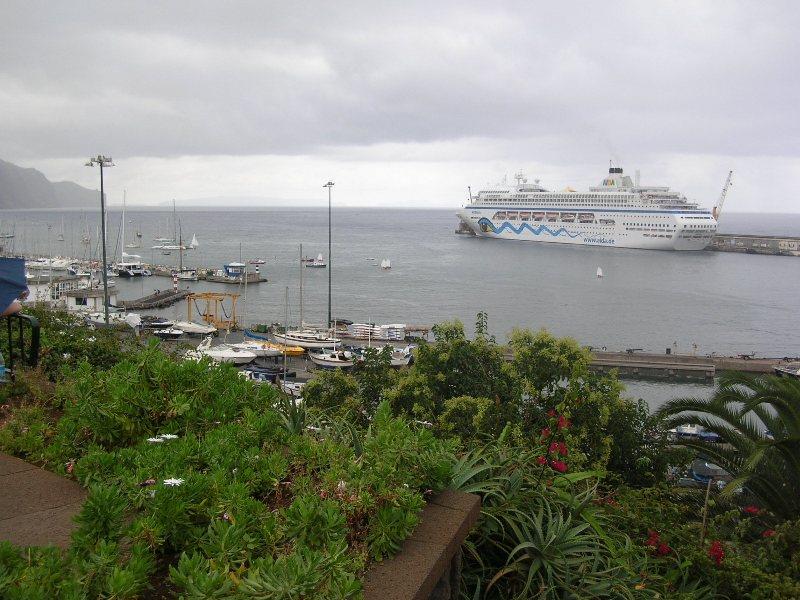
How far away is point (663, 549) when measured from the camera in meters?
3.30

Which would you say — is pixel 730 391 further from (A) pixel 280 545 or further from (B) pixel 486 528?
(A) pixel 280 545

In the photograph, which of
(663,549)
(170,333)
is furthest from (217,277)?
(663,549)

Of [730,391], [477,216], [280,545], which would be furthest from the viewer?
[477,216]

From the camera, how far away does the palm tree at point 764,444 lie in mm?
5660

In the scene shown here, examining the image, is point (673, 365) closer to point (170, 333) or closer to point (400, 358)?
point (400, 358)

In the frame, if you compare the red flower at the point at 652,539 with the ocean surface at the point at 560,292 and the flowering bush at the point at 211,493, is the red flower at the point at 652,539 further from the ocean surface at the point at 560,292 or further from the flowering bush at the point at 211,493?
the ocean surface at the point at 560,292

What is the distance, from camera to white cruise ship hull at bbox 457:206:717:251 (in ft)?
212

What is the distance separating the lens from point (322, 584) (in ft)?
4.97

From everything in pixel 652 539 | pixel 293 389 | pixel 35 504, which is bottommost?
pixel 293 389

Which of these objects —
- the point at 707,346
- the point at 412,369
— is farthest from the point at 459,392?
the point at 707,346

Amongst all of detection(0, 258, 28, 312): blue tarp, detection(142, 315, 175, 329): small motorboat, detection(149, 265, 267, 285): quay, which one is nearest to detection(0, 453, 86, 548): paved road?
detection(0, 258, 28, 312): blue tarp

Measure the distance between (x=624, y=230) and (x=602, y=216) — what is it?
2.99m

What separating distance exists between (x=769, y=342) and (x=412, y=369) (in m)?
26.7

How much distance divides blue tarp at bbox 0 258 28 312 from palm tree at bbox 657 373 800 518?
499cm
